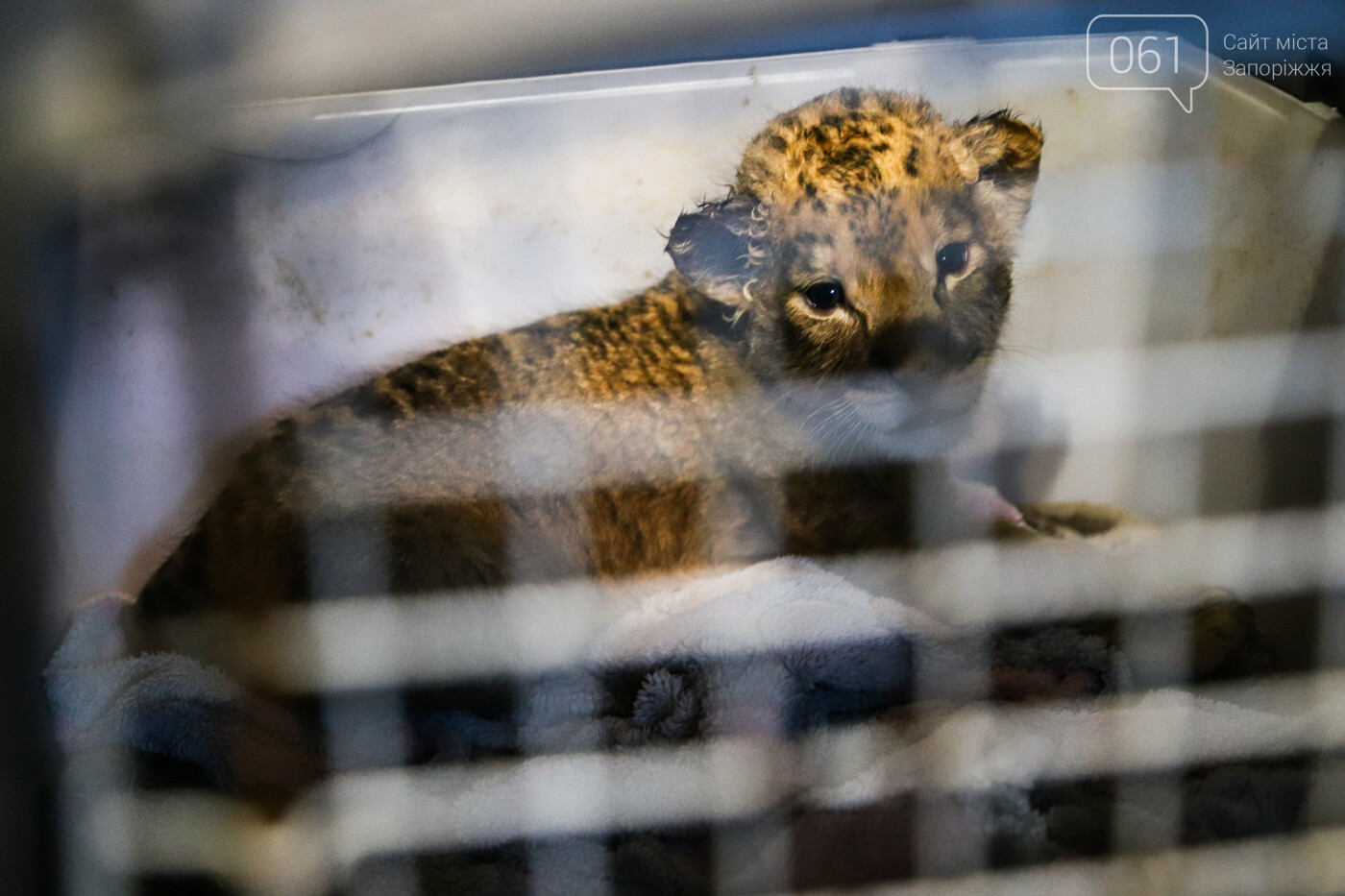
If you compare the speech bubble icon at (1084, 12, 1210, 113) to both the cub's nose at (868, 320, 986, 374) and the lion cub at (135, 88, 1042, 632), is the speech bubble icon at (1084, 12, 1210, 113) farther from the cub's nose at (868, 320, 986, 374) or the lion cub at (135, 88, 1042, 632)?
the cub's nose at (868, 320, 986, 374)

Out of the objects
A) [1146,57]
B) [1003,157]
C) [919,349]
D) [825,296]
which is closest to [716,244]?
[825,296]

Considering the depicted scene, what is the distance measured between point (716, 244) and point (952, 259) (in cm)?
33

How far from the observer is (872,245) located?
1240 millimetres

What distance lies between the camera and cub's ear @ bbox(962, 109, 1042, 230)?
133 cm

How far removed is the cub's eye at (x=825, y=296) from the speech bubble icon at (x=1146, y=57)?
2.07ft

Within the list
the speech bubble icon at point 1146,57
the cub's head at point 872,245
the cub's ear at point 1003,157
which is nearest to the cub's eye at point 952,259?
the cub's head at point 872,245

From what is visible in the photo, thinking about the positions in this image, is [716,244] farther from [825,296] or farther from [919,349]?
[919,349]

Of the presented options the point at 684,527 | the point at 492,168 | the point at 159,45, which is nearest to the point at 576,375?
the point at 684,527

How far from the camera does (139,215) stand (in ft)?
4.91

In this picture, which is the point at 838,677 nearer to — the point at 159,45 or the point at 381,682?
the point at 381,682

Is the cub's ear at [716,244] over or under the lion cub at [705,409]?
over

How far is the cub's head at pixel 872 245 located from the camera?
124 cm

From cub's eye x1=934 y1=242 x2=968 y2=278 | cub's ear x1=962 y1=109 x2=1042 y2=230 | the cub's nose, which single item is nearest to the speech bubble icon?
cub's ear x1=962 y1=109 x2=1042 y2=230

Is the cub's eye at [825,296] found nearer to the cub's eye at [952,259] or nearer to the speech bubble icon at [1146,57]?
the cub's eye at [952,259]
